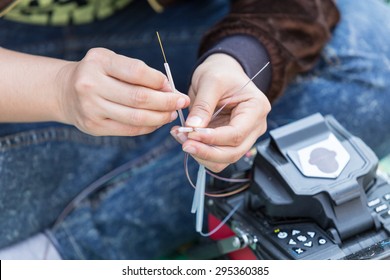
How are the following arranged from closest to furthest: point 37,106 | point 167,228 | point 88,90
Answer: point 88,90
point 37,106
point 167,228

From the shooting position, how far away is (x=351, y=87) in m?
0.99

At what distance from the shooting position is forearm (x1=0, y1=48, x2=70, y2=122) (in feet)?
2.24

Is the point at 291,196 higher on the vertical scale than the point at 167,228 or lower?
higher

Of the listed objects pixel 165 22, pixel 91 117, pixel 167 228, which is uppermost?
pixel 91 117

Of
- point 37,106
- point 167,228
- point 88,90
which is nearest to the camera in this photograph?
point 88,90

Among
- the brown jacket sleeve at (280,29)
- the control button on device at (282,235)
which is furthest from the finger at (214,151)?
the brown jacket sleeve at (280,29)

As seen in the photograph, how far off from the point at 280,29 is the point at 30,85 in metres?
0.39

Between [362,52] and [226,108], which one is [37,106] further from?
[362,52]

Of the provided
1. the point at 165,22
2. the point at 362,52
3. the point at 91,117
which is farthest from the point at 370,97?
the point at 91,117

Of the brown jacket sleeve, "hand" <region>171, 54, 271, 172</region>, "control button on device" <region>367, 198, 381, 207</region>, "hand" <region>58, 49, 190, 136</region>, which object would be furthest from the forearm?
"control button on device" <region>367, 198, 381, 207</region>

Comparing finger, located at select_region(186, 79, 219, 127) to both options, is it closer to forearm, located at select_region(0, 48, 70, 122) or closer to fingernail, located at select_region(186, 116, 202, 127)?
fingernail, located at select_region(186, 116, 202, 127)

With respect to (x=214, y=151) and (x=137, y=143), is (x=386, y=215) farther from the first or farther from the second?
(x=137, y=143)

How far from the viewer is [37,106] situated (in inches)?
27.6

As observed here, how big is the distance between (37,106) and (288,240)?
1.17 ft
